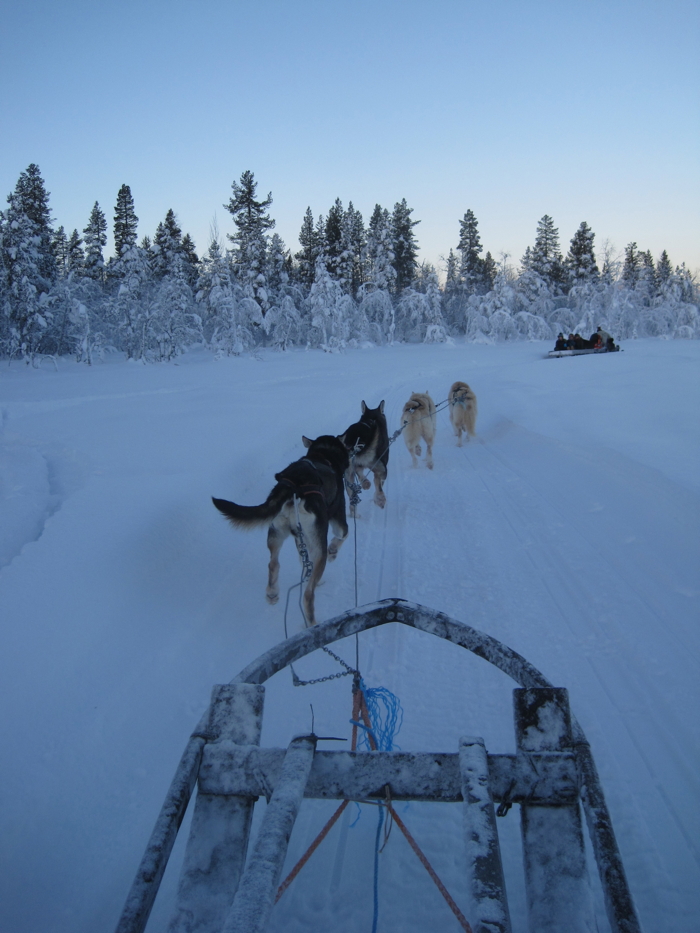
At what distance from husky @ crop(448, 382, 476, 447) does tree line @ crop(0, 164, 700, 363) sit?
23.0 m

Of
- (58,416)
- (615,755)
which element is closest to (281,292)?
(58,416)

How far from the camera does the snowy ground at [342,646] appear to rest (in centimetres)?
190

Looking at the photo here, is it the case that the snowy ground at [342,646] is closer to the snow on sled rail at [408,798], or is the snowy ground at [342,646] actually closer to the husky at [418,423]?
the husky at [418,423]

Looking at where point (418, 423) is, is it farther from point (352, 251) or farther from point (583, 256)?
point (583, 256)

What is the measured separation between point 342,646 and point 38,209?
36.7 metres

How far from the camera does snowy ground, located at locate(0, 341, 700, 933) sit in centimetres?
190

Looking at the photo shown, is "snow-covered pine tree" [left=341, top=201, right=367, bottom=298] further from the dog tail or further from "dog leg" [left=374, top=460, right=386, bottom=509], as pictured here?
the dog tail

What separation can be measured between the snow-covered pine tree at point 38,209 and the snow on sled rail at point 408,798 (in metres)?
33.8

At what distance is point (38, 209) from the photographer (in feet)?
99.9

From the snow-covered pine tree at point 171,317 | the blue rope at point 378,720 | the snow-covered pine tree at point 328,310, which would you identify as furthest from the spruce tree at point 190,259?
the blue rope at point 378,720

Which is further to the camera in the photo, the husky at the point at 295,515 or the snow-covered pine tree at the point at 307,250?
the snow-covered pine tree at the point at 307,250

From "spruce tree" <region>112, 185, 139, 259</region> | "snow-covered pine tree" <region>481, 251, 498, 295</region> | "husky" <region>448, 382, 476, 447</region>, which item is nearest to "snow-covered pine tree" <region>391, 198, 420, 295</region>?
"snow-covered pine tree" <region>481, 251, 498, 295</region>

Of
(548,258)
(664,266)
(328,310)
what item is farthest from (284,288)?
(664,266)

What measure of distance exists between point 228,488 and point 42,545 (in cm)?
242
